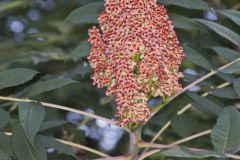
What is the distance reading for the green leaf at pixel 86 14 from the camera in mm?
2996

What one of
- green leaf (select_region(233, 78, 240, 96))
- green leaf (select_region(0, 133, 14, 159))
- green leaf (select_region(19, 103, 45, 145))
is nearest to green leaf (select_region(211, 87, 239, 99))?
green leaf (select_region(233, 78, 240, 96))

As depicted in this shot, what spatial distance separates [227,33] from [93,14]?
0.69 m

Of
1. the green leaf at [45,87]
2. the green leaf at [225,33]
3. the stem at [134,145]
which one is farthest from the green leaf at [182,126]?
the green leaf at [45,87]

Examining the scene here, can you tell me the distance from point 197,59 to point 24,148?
1.01 meters

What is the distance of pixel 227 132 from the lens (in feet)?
8.52

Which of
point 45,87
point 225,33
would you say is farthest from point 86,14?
point 225,33

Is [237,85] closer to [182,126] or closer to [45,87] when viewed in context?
[182,126]

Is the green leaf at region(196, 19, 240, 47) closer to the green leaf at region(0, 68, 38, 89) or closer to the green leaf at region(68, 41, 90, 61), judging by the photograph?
the green leaf at region(68, 41, 90, 61)

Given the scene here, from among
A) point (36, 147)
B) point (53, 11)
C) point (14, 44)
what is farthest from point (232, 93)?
point (53, 11)

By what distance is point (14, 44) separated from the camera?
445 centimetres

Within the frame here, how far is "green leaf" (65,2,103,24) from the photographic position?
3.00 metres

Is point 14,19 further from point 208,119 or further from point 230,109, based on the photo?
point 230,109

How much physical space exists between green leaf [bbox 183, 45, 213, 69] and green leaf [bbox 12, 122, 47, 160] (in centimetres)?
90

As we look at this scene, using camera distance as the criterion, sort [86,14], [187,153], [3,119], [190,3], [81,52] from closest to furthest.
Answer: [187,153], [3,119], [190,3], [86,14], [81,52]
